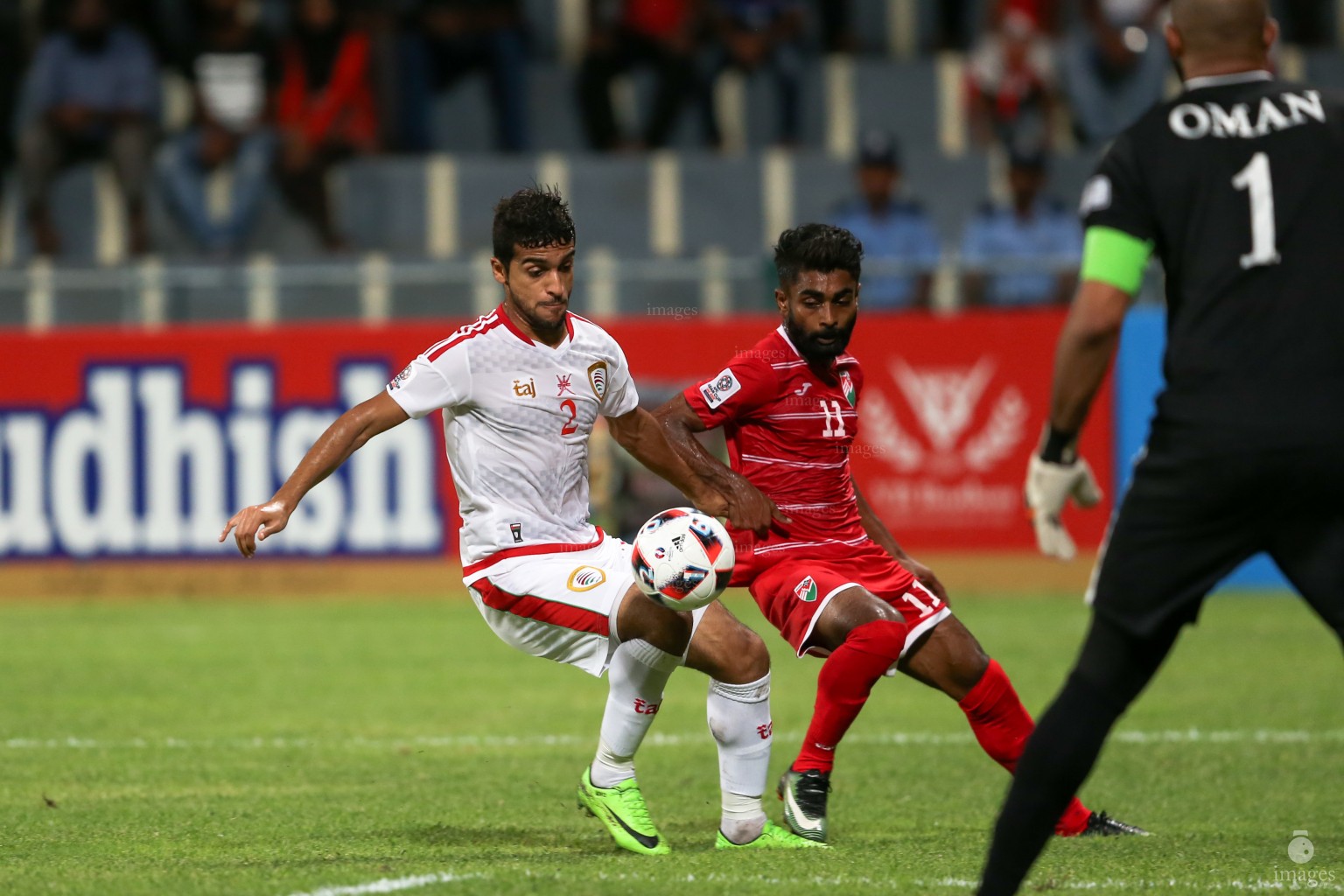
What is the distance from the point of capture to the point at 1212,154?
441 centimetres

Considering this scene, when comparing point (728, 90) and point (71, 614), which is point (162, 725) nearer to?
point (71, 614)

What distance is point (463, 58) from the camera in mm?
18000

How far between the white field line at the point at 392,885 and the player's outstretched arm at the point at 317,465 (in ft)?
3.24

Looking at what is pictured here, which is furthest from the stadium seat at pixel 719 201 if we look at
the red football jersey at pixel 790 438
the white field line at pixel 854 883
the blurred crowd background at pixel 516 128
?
the white field line at pixel 854 883

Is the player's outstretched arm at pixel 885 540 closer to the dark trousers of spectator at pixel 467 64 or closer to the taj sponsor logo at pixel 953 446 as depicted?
the taj sponsor logo at pixel 953 446

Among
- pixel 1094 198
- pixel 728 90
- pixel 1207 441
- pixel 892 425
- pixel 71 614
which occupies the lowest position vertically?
pixel 71 614

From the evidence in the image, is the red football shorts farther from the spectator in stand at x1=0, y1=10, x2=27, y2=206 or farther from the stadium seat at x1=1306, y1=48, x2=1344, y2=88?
the stadium seat at x1=1306, y1=48, x2=1344, y2=88

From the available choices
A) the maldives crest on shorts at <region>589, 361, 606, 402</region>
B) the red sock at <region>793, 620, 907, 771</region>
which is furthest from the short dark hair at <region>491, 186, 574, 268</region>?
the red sock at <region>793, 620, 907, 771</region>

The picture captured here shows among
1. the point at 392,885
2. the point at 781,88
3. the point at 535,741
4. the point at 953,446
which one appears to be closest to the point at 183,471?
the point at 953,446

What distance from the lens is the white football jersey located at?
609 cm

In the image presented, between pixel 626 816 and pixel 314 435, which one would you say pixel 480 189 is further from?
pixel 626 816

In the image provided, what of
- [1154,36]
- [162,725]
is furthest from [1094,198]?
[1154,36]

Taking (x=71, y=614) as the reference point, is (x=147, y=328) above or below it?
above

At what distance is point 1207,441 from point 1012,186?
36.5 feet
